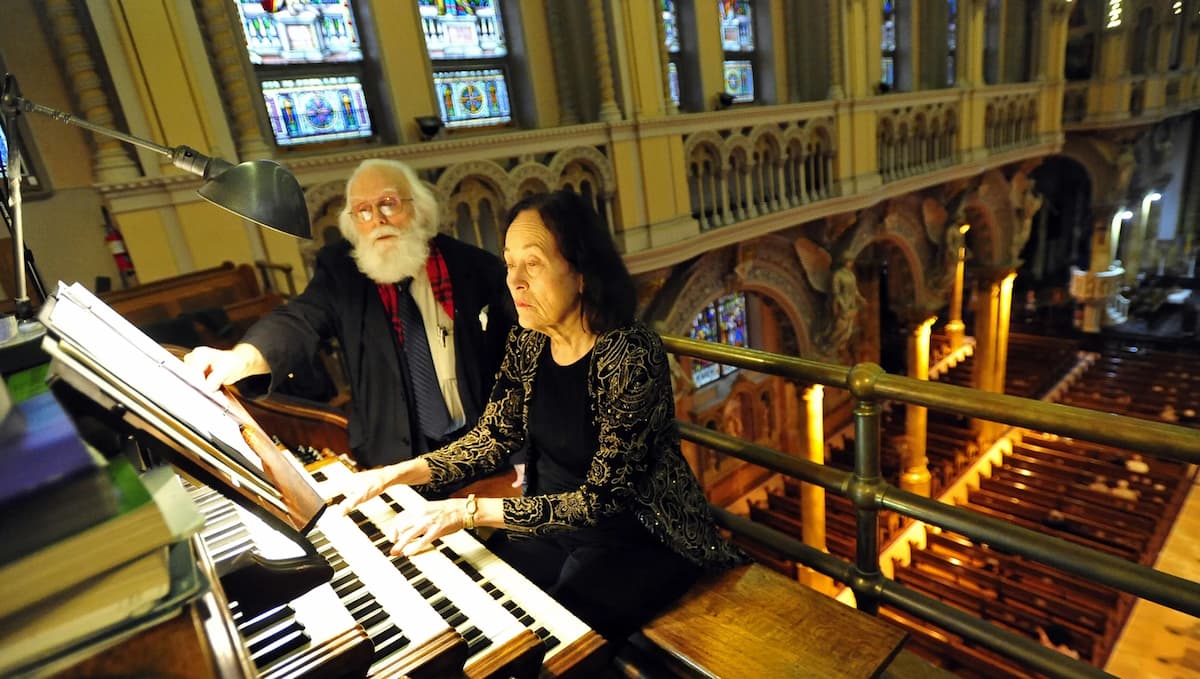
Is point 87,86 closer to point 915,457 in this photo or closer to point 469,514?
point 469,514

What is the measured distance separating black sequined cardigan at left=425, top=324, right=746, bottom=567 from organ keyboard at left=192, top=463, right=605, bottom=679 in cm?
20

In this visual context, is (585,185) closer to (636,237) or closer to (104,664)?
(636,237)

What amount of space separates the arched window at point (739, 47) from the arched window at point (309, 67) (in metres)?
3.85

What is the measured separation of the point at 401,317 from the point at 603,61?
3.57 meters

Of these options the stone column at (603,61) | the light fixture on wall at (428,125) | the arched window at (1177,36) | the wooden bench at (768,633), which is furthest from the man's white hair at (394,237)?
the arched window at (1177,36)

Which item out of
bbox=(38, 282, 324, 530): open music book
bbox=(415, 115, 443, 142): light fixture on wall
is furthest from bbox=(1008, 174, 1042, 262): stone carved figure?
bbox=(38, 282, 324, 530): open music book

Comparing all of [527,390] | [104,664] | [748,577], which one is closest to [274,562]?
[104,664]

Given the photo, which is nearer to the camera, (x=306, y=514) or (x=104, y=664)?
(x=104, y=664)

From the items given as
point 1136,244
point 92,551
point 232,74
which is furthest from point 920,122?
point 1136,244

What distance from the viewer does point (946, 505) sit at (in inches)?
55.4

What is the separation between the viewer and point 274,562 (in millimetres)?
917

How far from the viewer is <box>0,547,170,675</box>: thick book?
0.46m

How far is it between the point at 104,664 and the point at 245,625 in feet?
1.71

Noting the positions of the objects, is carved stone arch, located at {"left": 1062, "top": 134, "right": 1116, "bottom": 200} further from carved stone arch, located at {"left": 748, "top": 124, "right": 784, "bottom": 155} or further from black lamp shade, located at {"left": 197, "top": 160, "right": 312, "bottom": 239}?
black lamp shade, located at {"left": 197, "top": 160, "right": 312, "bottom": 239}
